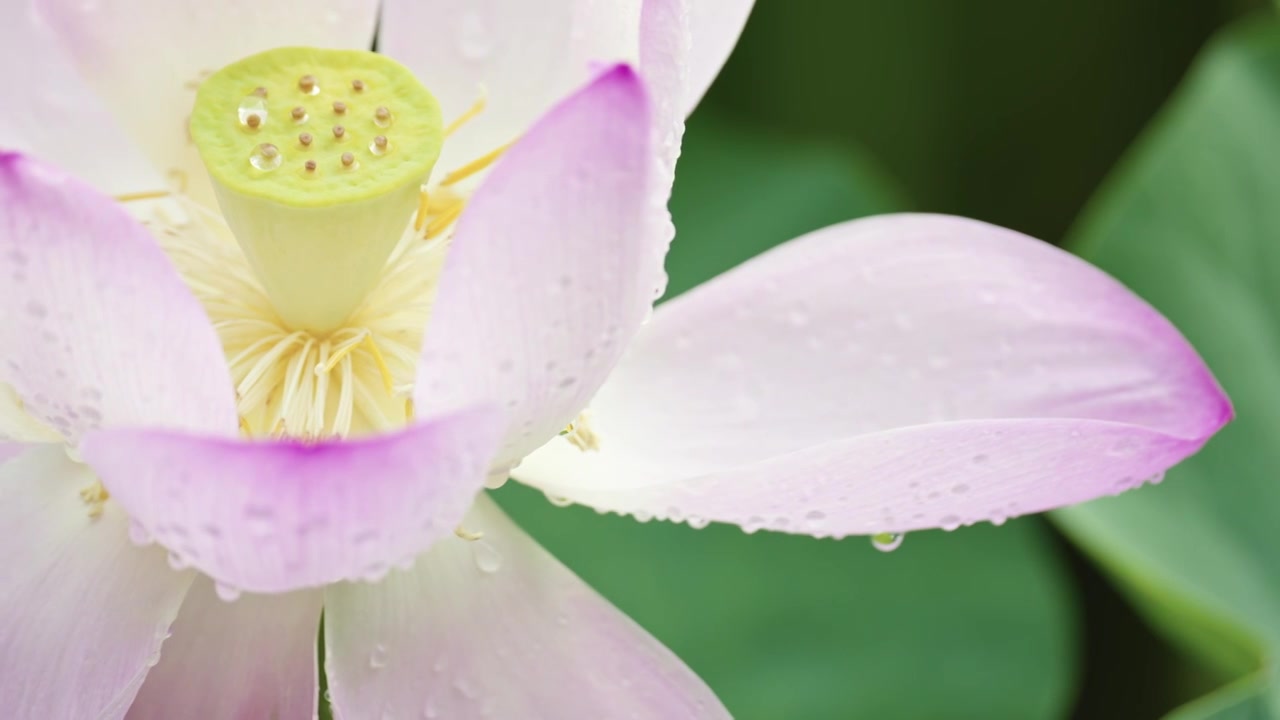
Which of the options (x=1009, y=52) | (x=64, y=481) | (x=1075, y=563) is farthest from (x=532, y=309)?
(x=1009, y=52)

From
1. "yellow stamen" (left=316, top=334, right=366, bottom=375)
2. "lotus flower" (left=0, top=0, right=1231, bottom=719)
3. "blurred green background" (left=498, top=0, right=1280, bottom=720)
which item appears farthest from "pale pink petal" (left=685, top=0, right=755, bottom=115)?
"blurred green background" (left=498, top=0, right=1280, bottom=720)

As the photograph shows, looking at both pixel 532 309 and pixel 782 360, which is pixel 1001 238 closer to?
pixel 782 360

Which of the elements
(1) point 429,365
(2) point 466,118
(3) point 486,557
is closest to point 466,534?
(3) point 486,557

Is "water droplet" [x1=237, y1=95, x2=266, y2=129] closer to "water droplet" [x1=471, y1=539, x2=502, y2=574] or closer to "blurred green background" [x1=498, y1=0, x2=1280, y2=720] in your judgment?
"water droplet" [x1=471, y1=539, x2=502, y2=574]

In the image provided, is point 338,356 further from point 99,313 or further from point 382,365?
point 99,313

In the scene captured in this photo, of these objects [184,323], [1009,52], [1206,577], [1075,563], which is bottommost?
[1075,563]

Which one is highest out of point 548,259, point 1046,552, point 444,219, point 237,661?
point 548,259
